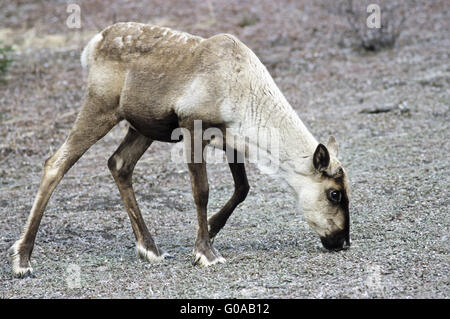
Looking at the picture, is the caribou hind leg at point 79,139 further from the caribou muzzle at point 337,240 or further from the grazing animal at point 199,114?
the caribou muzzle at point 337,240

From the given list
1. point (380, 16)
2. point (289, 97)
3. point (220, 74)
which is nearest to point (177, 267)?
point (220, 74)

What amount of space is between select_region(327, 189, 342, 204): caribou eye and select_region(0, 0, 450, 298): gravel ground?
46 cm

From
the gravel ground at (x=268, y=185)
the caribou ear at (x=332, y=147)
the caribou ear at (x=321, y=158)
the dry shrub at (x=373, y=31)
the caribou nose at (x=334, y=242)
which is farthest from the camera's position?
the dry shrub at (x=373, y=31)

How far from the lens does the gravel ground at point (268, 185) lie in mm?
5641

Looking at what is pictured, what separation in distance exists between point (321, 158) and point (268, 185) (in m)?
2.98

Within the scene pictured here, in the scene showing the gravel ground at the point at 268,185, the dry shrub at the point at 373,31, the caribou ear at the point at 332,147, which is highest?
the caribou ear at the point at 332,147

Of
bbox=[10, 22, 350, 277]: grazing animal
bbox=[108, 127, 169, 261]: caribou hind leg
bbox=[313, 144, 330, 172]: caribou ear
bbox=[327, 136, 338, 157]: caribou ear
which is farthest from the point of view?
bbox=[108, 127, 169, 261]: caribou hind leg

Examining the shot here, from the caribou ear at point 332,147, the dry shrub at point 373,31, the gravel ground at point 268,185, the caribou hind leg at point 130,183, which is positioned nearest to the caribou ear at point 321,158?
the caribou ear at point 332,147

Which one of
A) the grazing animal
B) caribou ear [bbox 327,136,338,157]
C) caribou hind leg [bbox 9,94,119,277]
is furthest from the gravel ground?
caribou ear [bbox 327,136,338,157]

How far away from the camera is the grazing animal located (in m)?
6.05

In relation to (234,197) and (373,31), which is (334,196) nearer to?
(234,197)

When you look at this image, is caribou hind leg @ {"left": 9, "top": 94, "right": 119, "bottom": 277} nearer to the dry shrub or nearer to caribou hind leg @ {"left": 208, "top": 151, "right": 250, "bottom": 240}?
caribou hind leg @ {"left": 208, "top": 151, "right": 250, "bottom": 240}

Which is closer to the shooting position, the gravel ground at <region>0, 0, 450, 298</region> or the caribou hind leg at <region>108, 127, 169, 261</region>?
the gravel ground at <region>0, 0, 450, 298</region>

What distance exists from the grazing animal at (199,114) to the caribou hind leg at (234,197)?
0.5 inches
